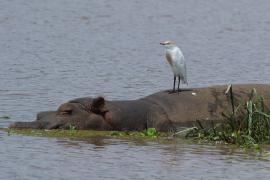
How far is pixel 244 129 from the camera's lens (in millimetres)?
13602

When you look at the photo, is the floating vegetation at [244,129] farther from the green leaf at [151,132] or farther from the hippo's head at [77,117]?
the hippo's head at [77,117]

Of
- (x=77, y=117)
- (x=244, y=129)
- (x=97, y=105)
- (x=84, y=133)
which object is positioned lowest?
(x=84, y=133)

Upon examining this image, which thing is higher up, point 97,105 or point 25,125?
point 97,105

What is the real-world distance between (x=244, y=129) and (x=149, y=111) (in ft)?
6.25

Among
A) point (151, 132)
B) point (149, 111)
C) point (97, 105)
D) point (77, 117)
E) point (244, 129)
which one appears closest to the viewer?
point (244, 129)

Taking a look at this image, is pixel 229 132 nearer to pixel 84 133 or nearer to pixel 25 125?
pixel 84 133

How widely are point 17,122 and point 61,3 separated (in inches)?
658

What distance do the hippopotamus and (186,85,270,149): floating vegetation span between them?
1065 millimetres

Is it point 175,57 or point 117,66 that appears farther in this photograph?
point 117,66

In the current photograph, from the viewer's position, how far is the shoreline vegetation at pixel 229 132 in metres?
13.5

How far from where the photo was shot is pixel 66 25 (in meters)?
27.0

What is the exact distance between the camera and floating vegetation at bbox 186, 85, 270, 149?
1343 cm

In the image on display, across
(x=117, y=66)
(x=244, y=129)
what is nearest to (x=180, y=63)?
(x=244, y=129)

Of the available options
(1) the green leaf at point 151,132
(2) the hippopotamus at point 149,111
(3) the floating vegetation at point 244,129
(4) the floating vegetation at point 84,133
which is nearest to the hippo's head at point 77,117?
(2) the hippopotamus at point 149,111
